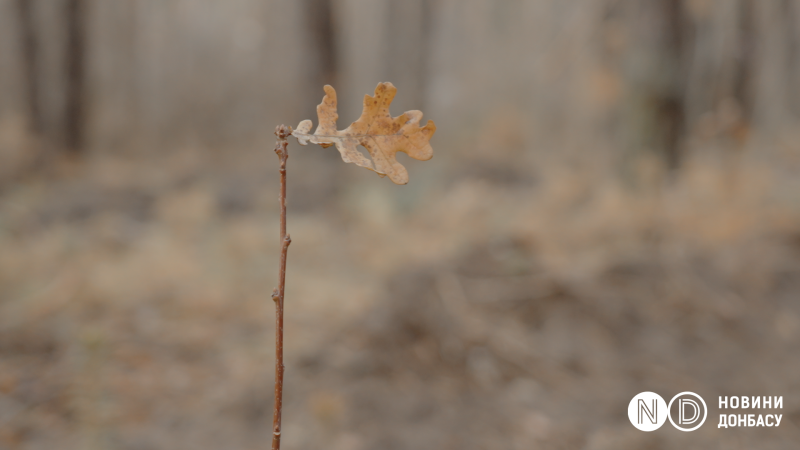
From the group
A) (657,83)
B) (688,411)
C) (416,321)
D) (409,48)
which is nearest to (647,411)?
(688,411)

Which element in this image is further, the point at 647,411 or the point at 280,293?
the point at 647,411

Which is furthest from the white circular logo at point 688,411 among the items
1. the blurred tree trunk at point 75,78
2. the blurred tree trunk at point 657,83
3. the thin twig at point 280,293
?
the blurred tree trunk at point 75,78

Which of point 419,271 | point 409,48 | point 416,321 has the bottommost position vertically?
point 416,321

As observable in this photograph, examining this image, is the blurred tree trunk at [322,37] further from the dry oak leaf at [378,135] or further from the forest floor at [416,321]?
the dry oak leaf at [378,135]

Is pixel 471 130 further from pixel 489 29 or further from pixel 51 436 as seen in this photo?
pixel 51 436

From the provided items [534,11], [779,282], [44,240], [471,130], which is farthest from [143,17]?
[779,282]

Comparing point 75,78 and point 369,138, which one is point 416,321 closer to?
point 369,138

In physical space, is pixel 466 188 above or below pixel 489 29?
below
